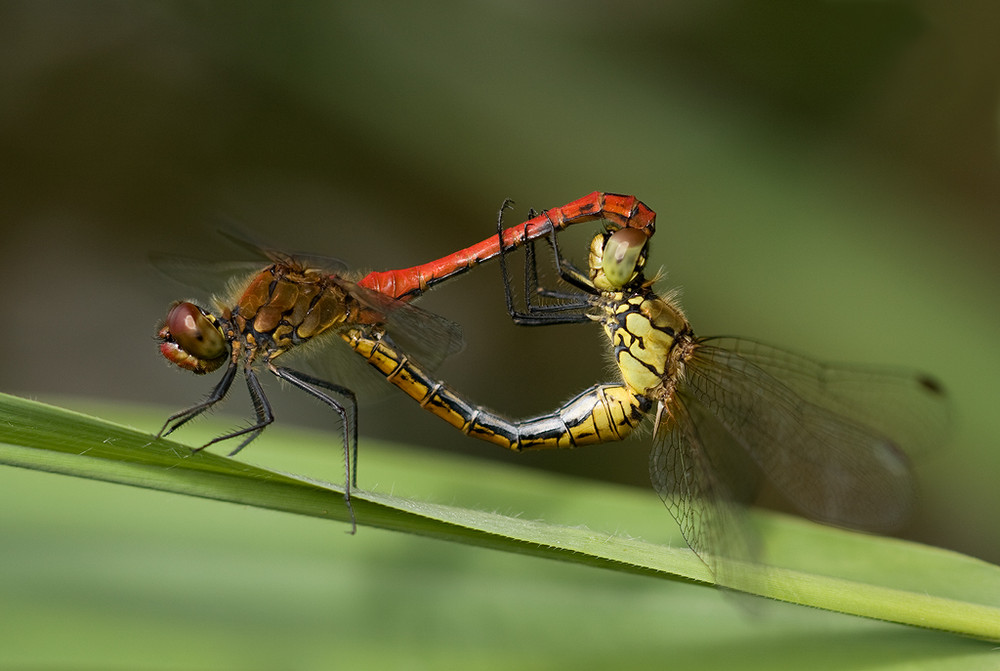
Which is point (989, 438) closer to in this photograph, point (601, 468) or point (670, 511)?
point (670, 511)

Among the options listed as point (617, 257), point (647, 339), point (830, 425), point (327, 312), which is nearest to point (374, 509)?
point (327, 312)

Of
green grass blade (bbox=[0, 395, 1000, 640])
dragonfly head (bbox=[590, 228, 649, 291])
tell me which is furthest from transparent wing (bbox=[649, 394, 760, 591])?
dragonfly head (bbox=[590, 228, 649, 291])

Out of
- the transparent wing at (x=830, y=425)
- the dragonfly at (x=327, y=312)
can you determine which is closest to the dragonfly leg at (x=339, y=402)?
the dragonfly at (x=327, y=312)

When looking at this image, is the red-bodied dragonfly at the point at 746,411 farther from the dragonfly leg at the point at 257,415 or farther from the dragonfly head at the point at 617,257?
the dragonfly leg at the point at 257,415

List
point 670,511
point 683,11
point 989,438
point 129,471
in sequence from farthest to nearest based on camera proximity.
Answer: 1. point 683,11
2. point 989,438
3. point 670,511
4. point 129,471

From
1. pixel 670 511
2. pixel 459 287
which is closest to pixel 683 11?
pixel 459 287

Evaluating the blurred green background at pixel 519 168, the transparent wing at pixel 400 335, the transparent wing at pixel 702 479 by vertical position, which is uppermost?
the blurred green background at pixel 519 168
